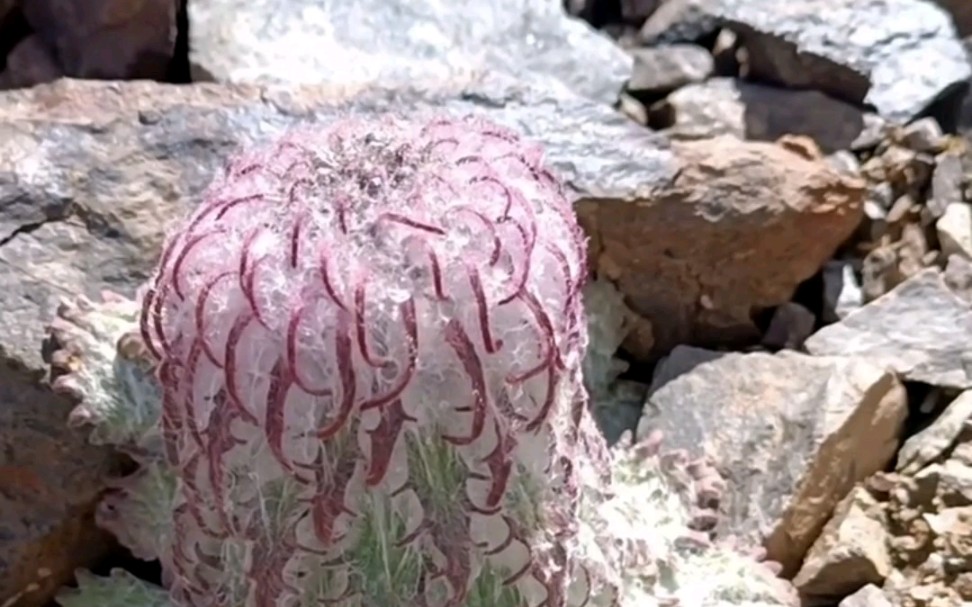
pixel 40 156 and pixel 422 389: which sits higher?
pixel 422 389

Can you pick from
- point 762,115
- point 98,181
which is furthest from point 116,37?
point 762,115

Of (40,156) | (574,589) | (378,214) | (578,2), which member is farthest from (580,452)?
(578,2)

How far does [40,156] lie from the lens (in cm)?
182

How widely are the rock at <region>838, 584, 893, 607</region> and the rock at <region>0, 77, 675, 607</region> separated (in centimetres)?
56

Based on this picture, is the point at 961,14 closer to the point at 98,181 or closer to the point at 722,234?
the point at 722,234

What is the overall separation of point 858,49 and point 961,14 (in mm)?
296

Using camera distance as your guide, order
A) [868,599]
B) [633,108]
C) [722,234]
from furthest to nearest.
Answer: [633,108] < [722,234] < [868,599]

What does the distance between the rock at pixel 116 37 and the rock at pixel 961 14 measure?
51.9 inches

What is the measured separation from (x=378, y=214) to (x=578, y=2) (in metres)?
1.73

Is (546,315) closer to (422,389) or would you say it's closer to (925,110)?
(422,389)

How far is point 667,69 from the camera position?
8.54 feet

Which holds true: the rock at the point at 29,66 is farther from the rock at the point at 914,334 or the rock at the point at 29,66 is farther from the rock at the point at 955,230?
the rock at the point at 955,230

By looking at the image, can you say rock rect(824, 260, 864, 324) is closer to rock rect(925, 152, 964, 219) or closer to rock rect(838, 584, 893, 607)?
rock rect(925, 152, 964, 219)

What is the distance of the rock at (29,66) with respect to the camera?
7.86ft
